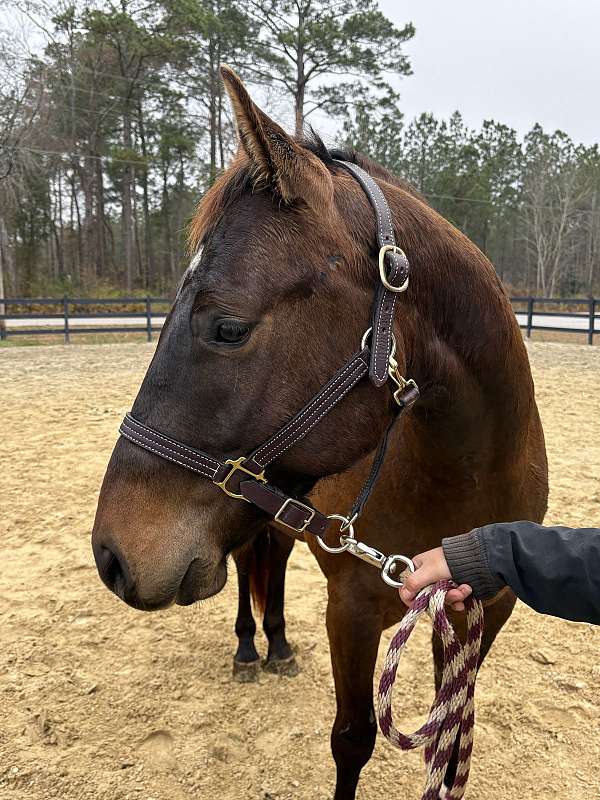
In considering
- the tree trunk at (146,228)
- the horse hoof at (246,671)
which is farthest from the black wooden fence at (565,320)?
the tree trunk at (146,228)

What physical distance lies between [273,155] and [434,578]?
3.55 ft

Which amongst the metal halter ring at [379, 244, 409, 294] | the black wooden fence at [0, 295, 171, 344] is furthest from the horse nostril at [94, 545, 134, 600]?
the black wooden fence at [0, 295, 171, 344]

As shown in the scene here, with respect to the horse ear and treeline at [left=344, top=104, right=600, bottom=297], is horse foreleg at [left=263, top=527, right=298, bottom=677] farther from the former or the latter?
treeline at [left=344, top=104, right=600, bottom=297]

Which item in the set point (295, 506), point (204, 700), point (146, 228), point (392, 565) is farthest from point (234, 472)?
point (146, 228)

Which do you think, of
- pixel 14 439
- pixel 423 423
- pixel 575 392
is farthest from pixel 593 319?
pixel 423 423

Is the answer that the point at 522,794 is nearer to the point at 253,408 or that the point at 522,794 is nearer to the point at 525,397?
the point at 525,397

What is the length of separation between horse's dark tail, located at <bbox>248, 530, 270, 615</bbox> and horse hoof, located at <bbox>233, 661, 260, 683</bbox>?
29cm

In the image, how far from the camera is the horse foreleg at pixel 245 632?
122 inches

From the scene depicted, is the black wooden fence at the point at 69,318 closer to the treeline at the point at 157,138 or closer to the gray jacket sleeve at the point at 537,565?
the treeline at the point at 157,138

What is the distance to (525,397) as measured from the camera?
69.4 inches

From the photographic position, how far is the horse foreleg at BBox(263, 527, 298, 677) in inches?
124

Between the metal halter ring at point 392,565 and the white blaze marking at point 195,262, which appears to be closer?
the white blaze marking at point 195,262

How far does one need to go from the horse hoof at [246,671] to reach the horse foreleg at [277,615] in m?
0.08

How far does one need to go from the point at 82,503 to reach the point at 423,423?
429cm
